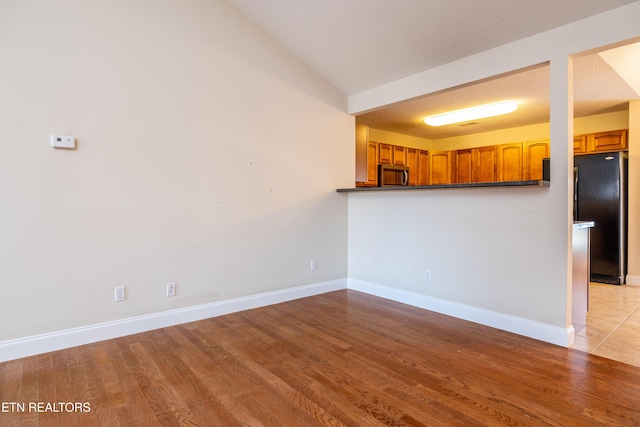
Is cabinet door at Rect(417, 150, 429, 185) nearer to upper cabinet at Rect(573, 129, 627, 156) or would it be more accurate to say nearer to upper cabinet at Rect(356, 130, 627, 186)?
upper cabinet at Rect(356, 130, 627, 186)

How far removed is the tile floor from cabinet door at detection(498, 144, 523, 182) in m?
2.12

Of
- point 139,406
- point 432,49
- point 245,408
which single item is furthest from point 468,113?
point 139,406

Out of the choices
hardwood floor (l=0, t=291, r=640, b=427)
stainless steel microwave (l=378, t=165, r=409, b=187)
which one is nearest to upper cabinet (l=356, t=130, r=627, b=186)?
stainless steel microwave (l=378, t=165, r=409, b=187)

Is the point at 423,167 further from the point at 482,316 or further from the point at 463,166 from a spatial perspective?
the point at 482,316

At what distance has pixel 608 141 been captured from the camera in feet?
15.6

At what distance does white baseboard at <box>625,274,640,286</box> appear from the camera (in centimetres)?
447

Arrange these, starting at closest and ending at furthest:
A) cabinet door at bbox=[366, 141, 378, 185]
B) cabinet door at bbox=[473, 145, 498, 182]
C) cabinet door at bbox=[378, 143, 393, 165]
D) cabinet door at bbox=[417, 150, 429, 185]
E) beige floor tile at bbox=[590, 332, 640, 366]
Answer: beige floor tile at bbox=[590, 332, 640, 366] < cabinet door at bbox=[366, 141, 378, 185] < cabinet door at bbox=[378, 143, 393, 165] < cabinet door at bbox=[473, 145, 498, 182] < cabinet door at bbox=[417, 150, 429, 185]

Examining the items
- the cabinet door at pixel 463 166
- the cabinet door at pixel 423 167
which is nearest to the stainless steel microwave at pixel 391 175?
the cabinet door at pixel 423 167

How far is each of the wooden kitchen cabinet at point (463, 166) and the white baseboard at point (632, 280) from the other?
Result: 2588mm

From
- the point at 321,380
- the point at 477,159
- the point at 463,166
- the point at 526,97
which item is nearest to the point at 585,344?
the point at 321,380

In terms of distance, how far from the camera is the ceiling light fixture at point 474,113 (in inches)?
170

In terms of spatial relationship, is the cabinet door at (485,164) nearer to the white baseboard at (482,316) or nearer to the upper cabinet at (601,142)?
the upper cabinet at (601,142)

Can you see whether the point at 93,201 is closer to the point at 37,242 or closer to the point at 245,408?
the point at 37,242

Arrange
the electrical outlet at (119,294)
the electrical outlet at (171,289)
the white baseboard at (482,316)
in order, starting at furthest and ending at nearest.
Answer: the electrical outlet at (171,289)
the electrical outlet at (119,294)
the white baseboard at (482,316)
